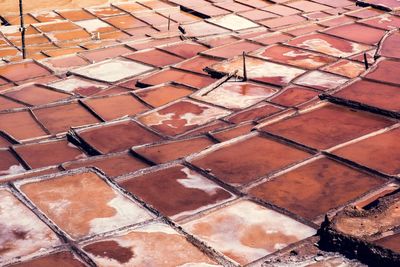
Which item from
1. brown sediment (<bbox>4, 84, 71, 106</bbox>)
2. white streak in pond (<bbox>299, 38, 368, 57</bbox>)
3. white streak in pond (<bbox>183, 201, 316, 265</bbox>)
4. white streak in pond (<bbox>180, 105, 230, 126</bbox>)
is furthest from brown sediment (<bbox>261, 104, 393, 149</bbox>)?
brown sediment (<bbox>4, 84, 71, 106</bbox>)

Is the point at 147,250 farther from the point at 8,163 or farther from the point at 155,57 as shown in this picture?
the point at 155,57

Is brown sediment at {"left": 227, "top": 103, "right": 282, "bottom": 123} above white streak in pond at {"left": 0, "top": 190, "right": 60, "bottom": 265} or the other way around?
the other way around

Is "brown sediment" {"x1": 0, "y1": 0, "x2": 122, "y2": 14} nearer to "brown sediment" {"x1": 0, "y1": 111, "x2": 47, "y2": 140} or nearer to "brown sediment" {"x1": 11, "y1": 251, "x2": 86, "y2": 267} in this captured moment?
"brown sediment" {"x1": 0, "y1": 111, "x2": 47, "y2": 140}

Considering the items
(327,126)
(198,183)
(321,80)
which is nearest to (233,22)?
(321,80)

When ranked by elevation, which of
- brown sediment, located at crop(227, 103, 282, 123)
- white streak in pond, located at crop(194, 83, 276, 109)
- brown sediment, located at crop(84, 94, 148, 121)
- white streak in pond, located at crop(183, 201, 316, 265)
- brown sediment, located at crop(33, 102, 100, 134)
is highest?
white streak in pond, located at crop(183, 201, 316, 265)

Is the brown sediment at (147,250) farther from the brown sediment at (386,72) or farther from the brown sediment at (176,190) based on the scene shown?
the brown sediment at (386,72)
